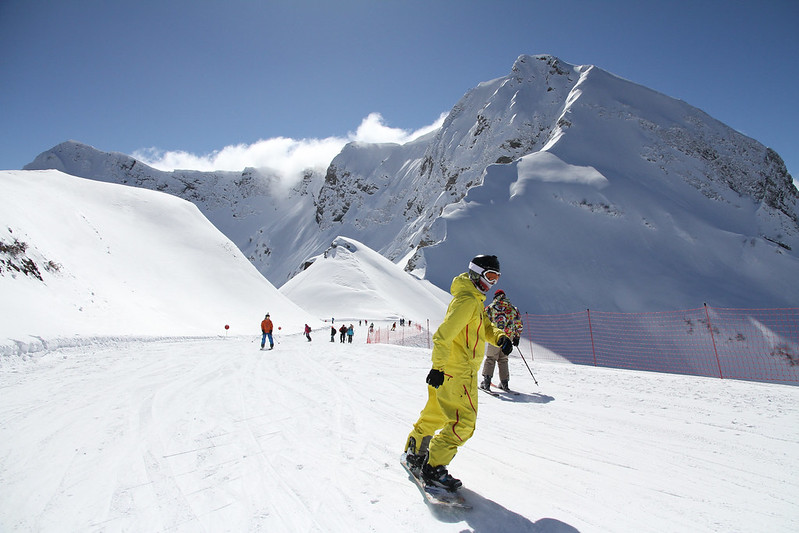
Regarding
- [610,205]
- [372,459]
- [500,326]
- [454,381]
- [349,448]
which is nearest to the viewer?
[454,381]

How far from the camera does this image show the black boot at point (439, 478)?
9.11ft

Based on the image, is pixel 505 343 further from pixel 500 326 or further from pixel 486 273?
pixel 500 326

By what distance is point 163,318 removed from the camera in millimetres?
19391

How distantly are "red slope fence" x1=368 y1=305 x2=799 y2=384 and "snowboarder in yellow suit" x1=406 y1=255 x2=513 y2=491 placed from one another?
67.7ft

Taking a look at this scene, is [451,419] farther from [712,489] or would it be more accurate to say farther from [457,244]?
[457,244]

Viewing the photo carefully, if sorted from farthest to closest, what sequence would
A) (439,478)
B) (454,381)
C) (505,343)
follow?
(505,343), (454,381), (439,478)

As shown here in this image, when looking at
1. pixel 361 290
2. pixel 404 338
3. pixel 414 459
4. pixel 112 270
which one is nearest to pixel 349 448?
pixel 414 459

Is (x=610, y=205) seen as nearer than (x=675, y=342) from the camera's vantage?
No

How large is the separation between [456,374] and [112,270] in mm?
24704

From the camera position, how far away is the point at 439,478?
280cm

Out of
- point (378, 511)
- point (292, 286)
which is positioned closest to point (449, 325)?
point (378, 511)

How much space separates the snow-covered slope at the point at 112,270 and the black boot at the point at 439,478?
1119cm

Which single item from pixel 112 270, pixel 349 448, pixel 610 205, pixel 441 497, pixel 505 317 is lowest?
pixel 349 448

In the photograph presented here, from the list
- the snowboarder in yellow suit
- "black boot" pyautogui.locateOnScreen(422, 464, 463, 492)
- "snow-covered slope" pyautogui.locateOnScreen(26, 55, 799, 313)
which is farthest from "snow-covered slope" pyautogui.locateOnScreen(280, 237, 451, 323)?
"black boot" pyautogui.locateOnScreen(422, 464, 463, 492)
